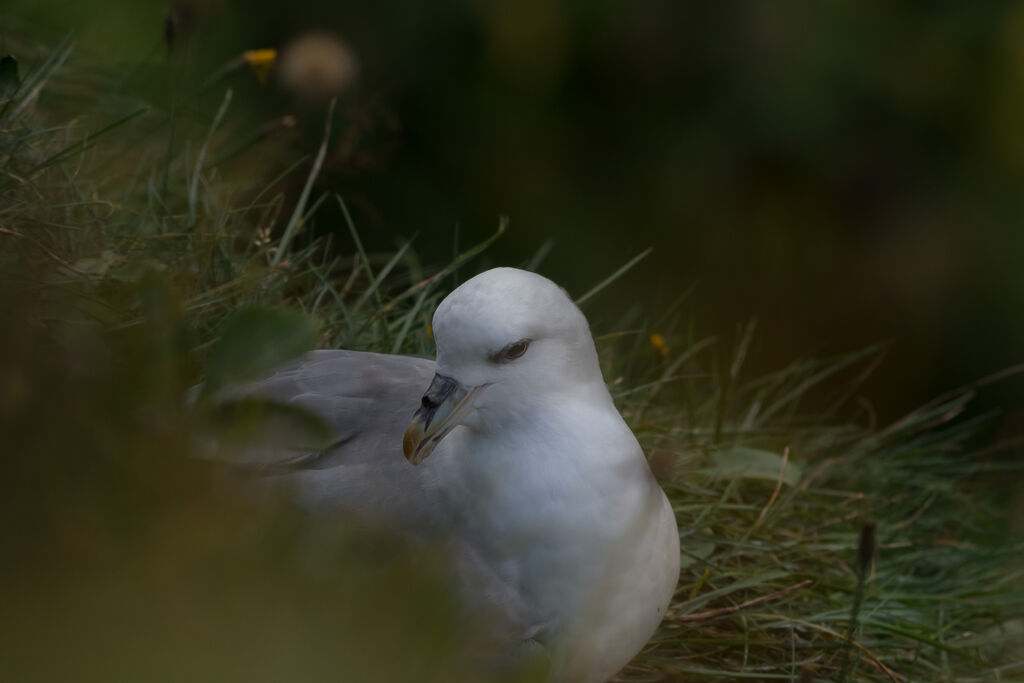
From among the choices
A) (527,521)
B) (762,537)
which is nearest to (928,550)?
(762,537)

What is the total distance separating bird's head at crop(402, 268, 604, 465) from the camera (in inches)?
67.0

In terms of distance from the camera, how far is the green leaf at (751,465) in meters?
2.54

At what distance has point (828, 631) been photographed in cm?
217

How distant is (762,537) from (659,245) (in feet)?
7.68

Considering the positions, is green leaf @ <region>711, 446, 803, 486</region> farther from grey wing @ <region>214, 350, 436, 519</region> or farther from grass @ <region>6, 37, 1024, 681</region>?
grey wing @ <region>214, 350, 436, 519</region>

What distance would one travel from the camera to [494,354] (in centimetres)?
172

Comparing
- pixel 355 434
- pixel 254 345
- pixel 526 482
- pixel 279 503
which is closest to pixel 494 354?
pixel 526 482

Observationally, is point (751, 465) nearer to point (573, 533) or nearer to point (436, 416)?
point (573, 533)

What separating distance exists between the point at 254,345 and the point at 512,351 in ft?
2.60

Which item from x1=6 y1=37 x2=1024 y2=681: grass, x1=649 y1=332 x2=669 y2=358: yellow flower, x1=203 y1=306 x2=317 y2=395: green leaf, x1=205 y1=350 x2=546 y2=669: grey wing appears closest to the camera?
x1=6 y1=37 x2=1024 y2=681: grass

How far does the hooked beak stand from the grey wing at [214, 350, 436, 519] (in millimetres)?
75

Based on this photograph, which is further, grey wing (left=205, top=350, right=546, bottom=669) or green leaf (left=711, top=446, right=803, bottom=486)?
green leaf (left=711, top=446, right=803, bottom=486)

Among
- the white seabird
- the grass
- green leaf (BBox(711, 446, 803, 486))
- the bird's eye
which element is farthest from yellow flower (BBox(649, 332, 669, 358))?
the bird's eye

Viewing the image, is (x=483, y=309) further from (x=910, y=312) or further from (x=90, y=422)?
(x=910, y=312)
